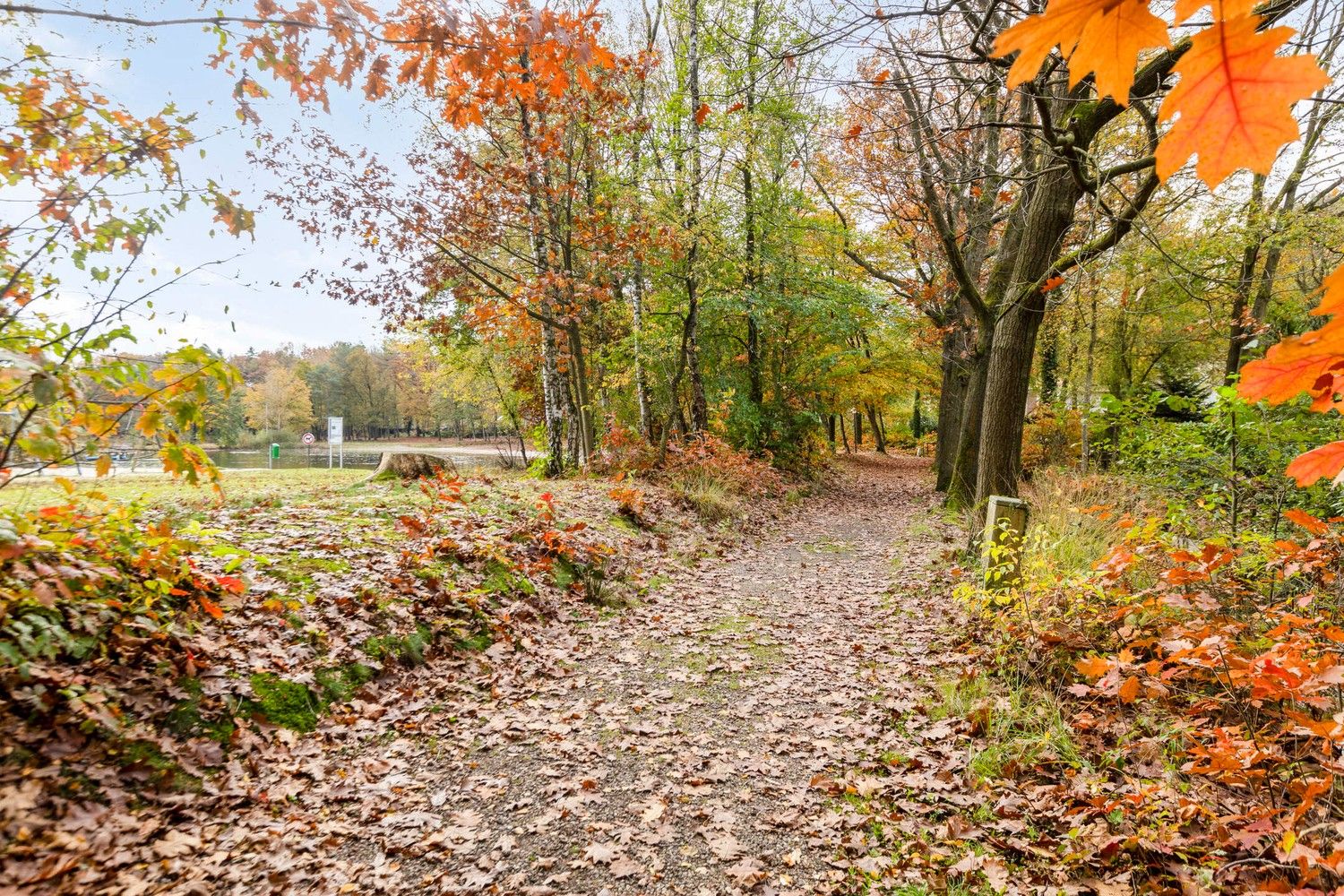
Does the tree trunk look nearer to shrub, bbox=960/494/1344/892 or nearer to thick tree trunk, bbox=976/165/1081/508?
thick tree trunk, bbox=976/165/1081/508

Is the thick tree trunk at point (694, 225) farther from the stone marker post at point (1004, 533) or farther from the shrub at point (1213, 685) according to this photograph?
the shrub at point (1213, 685)

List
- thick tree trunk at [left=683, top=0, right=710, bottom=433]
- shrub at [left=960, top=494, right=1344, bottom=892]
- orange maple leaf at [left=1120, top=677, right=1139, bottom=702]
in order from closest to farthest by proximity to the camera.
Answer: shrub at [left=960, top=494, right=1344, bottom=892]
orange maple leaf at [left=1120, top=677, right=1139, bottom=702]
thick tree trunk at [left=683, top=0, right=710, bottom=433]

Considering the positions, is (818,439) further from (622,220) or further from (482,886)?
(482,886)

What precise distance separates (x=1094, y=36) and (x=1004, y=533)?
14.9 feet

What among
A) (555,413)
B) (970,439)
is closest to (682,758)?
(970,439)

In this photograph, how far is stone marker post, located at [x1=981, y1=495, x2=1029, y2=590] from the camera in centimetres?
496

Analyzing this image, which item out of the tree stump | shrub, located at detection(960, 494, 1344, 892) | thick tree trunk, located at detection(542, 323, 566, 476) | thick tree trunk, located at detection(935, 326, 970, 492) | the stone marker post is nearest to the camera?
shrub, located at detection(960, 494, 1344, 892)

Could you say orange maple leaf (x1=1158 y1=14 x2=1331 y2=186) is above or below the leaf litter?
above

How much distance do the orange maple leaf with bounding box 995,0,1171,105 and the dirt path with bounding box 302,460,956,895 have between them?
3.13 metres

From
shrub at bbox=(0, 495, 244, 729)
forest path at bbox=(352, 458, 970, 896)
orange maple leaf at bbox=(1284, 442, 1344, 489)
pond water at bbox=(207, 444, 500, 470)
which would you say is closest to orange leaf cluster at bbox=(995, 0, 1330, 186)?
orange maple leaf at bbox=(1284, 442, 1344, 489)

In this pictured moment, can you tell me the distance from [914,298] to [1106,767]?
36.2ft

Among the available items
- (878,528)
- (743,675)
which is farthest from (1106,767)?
(878,528)

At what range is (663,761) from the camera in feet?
12.5

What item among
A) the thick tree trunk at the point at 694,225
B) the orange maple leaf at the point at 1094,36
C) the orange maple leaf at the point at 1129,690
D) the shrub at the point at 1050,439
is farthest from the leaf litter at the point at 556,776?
the shrub at the point at 1050,439
